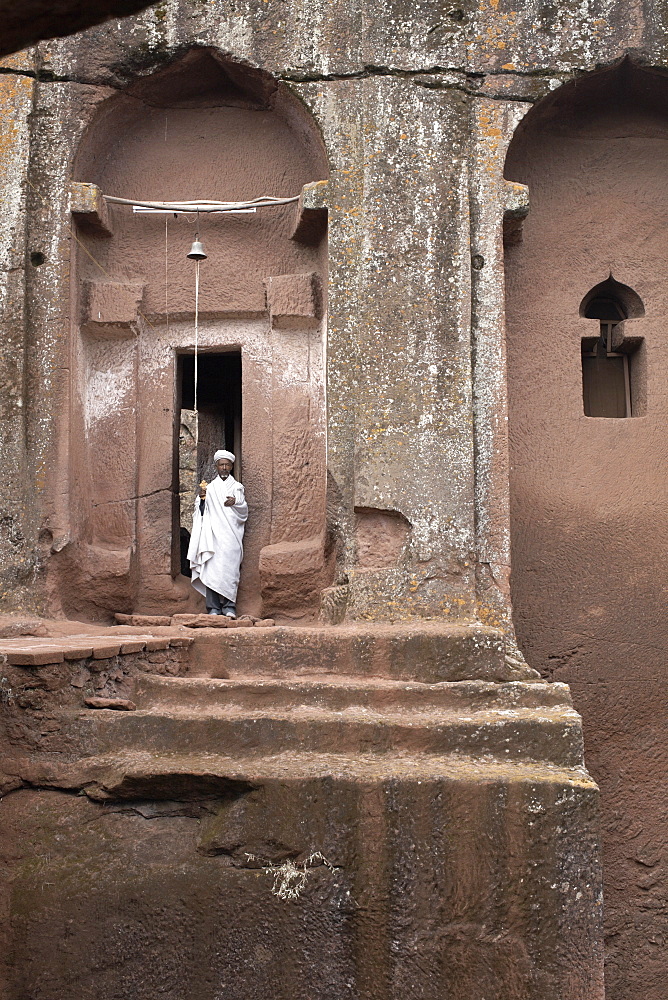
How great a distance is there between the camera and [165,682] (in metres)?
5.20

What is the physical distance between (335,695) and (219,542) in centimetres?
223

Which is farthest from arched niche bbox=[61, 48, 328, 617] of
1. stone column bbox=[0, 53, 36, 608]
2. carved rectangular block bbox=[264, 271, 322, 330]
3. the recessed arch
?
the recessed arch

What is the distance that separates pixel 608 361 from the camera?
298 inches

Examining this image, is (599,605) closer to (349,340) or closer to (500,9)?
(349,340)

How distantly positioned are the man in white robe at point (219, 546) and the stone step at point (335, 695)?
1.78 meters

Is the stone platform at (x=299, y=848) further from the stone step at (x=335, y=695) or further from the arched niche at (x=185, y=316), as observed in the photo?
the arched niche at (x=185, y=316)

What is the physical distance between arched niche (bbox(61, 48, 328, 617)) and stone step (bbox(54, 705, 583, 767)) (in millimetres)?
2163

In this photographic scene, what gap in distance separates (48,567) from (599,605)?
3.80 m

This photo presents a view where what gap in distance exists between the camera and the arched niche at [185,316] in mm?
7129

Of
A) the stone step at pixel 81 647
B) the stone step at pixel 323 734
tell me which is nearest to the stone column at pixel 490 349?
the stone step at pixel 323 734

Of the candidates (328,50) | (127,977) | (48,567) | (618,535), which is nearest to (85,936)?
(127,977)

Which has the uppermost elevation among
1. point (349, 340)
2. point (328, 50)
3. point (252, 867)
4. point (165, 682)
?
point (328, 50)

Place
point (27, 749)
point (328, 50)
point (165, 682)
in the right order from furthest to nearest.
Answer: point (328, 50) → point (165, 682) → point (27, 749)

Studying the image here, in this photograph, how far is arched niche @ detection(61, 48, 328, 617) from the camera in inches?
281
